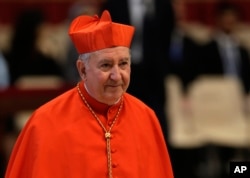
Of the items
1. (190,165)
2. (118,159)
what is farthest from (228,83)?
(118,159)

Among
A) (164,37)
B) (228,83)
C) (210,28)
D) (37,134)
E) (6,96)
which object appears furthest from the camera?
(210,28)

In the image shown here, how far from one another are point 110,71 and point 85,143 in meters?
0.43

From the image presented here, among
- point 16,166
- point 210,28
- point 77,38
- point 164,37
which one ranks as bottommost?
point 16,166

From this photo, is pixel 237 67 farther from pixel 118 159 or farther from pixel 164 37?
pixel 118 159

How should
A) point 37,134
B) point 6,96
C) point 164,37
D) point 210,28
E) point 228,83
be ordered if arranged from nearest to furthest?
point 37,134 → point 164,37 → point 6,96 → point 228,83 → point 210,28

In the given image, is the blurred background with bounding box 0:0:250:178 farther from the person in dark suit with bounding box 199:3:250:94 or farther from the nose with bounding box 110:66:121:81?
the nose with bounding box 110:66:121:81

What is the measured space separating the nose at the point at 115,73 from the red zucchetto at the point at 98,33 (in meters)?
0.13

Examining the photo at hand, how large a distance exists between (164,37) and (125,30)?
3.01 meters

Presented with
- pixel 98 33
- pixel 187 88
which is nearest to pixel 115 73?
pixel 98 33

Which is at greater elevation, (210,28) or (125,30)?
(210,28)

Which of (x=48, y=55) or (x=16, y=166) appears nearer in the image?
(x=16, y=166)

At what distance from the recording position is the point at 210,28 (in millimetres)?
14773

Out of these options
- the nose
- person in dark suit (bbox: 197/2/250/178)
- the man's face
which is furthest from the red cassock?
person in dark suit (bbox: 197/2/250/178)

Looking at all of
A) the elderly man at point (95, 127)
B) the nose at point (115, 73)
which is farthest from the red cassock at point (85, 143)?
the nose at point (115, 73)
